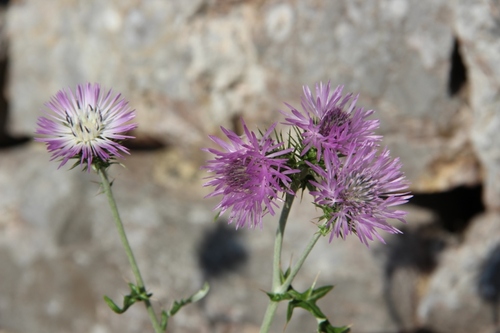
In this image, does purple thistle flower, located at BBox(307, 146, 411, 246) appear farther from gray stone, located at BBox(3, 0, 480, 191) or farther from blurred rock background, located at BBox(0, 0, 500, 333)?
gray stone, located at BBox(3, 0, 480, 191)

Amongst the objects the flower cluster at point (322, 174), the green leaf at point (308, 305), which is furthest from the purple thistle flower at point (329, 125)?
the green leaf at point (308, 305)

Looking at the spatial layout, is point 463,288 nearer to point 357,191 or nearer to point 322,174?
point 357,191

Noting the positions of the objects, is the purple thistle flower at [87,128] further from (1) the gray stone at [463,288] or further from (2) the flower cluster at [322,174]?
A: (1) the gray stone at [463,288]

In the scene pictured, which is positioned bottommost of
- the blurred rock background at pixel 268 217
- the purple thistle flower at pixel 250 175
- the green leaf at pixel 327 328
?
the green leaf at pixel 327 328

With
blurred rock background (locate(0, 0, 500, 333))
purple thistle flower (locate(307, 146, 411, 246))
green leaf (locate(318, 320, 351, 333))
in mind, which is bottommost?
green leaf (locate(318, 320, 351, 333))

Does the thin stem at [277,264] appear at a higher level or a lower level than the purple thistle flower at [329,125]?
lower

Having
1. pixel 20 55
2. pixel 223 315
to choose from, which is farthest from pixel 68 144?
pixel 20 55

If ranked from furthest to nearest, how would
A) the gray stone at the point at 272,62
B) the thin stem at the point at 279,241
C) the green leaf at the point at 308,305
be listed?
the gray stone at the point at 272,62 < the green leaf at the point at 308,305 < the thin stem at the point at 279,241

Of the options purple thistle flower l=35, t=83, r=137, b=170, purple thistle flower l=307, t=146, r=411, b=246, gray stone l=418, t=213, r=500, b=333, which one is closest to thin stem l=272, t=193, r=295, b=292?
purple thistle flower l=307, t=146, r=411, b=246
